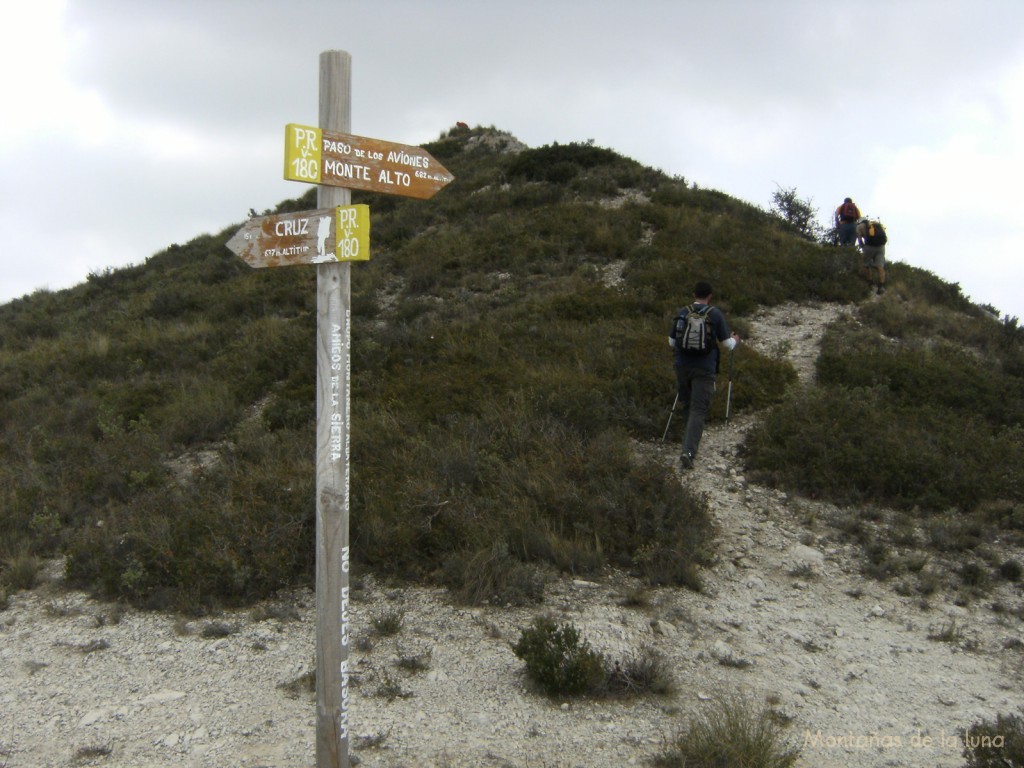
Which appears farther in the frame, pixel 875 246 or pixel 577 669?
pixel 875 246

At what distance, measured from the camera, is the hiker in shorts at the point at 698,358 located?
8695 millimetres

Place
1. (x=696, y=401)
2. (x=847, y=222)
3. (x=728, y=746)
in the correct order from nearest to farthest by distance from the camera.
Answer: (x=728, y=746) → (x=696, y=401) → (x=847, y=222)

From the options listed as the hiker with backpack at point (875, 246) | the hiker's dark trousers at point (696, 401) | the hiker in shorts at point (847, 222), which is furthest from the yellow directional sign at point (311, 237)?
the hiker in shorts at point (847, 222)

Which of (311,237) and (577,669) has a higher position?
(311,237)

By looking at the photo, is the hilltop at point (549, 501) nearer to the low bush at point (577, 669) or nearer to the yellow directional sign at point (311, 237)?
the low bush at point (577, 669)

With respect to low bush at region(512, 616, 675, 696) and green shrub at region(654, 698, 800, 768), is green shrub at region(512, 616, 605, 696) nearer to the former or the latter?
low bush at region(512, 616, 675, 696)

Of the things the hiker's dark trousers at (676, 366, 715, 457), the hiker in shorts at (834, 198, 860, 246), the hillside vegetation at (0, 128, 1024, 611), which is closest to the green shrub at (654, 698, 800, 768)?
the hillside vegetation at (0, 128, 1024, 611)

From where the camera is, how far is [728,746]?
162 inches

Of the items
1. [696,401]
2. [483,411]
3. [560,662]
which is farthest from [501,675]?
[696,401]

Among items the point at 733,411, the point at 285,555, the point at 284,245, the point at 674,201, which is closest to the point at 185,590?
the point at 285,555

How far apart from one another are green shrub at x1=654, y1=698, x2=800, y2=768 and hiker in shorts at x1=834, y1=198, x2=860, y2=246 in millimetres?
15333

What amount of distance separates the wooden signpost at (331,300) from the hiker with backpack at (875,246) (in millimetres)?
12801

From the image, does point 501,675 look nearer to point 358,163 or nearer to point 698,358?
point 358,163

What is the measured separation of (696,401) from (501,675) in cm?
440
